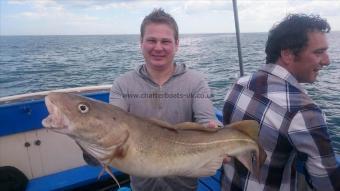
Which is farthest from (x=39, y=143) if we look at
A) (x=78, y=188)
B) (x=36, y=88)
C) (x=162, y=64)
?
(x=36, y=88)

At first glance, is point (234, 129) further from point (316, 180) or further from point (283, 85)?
point (316, 180)

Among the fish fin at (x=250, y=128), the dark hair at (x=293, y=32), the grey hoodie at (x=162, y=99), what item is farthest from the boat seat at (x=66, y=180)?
the dark hair at (x=293, y=32)

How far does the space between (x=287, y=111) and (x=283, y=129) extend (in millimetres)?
144

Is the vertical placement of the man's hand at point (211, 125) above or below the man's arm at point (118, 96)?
below

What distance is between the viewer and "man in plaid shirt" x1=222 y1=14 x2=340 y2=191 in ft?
7.98

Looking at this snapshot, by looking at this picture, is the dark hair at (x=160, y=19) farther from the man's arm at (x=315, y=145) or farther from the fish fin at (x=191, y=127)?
the man's arm at (x=315, y=145)

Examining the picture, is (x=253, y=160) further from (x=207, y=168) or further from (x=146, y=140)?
(x=146, y=140)

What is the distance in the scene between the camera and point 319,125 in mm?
2414

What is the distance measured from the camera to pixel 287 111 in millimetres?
2457

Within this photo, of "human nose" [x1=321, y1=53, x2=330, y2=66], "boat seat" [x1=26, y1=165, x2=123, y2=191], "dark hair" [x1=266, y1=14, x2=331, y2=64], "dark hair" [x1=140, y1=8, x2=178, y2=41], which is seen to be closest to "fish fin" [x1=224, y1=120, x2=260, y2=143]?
"dark hair" [x1=266, y1=14, x2=331, y2=64]

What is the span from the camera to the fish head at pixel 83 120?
7.61ft

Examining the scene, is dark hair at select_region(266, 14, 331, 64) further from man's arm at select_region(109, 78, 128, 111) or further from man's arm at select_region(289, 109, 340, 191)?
man's arm at select_region(109, 78, 128, 111)

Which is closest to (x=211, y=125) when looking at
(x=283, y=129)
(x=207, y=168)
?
(x=207, y=168)

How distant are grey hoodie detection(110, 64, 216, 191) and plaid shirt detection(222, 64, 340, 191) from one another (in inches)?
15.8
